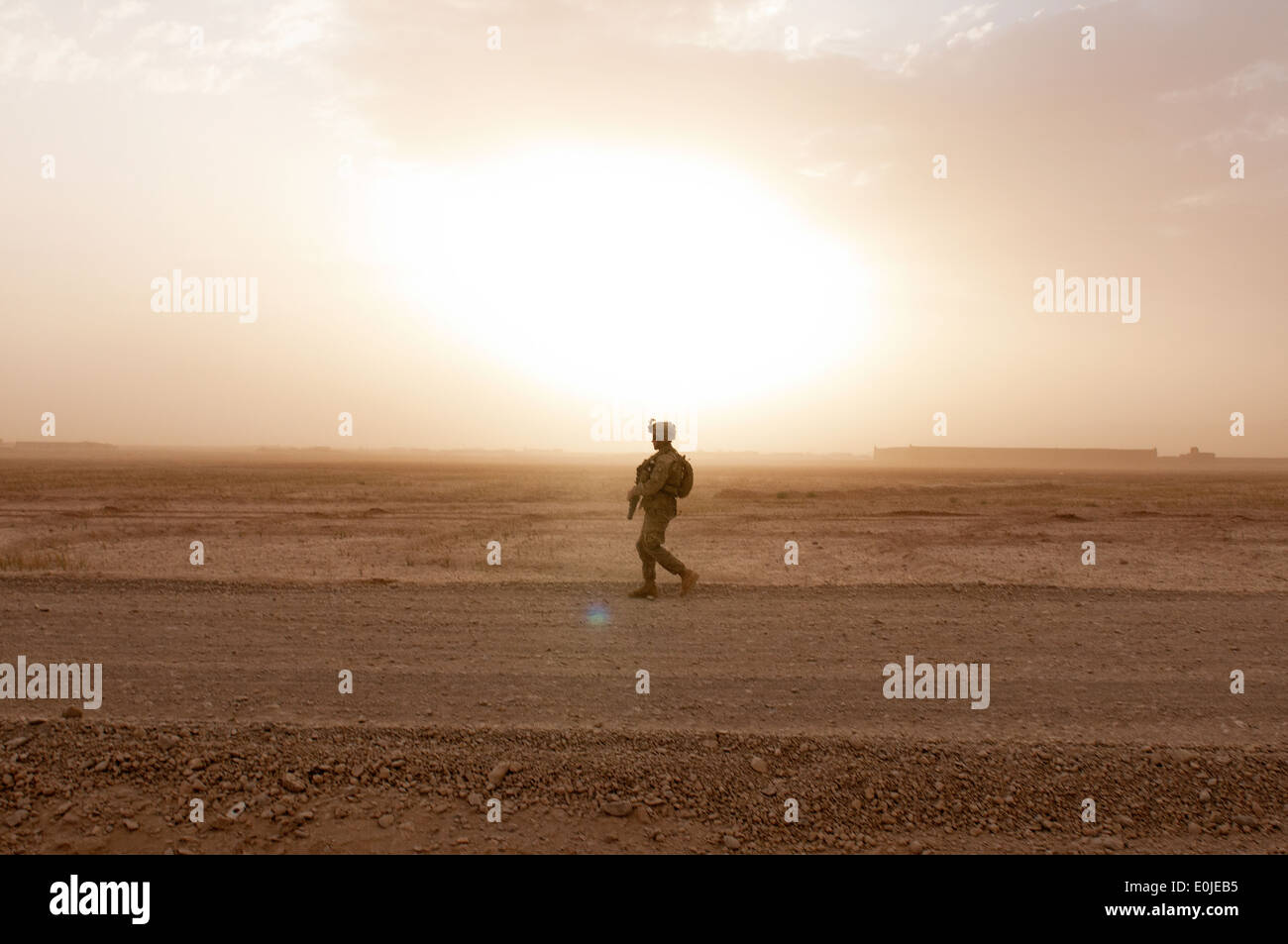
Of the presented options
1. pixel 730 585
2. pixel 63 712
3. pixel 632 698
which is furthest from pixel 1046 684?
pixel 63 712

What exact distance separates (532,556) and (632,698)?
9611 mm

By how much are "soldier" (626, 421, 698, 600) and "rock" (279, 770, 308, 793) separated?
20.3 ft

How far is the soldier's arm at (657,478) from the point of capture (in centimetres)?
1105

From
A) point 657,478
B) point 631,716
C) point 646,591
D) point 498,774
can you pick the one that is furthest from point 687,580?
point 498,774

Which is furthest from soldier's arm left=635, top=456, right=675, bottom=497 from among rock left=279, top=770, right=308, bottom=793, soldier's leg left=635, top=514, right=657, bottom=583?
rock left=279, top=770, right=308, bottom=793

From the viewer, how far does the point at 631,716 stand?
6.07m

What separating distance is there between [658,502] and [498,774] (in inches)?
254

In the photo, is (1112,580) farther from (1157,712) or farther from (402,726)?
(402,726)

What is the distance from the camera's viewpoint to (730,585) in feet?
37.4

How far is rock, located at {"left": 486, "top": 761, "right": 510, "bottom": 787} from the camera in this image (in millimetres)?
4953

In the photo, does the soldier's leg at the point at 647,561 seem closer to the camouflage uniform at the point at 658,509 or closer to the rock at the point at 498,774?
the camouflage uniform at the point at 658,509

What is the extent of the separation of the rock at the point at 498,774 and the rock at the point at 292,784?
1.21 m

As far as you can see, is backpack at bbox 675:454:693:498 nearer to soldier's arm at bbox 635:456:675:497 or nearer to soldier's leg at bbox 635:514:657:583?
soldier's arm at bbox 635:456:675:497

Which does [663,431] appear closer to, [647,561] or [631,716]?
[647,561]
